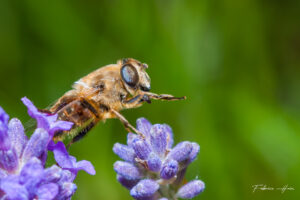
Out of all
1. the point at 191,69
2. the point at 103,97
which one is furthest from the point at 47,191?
the point at 191,69

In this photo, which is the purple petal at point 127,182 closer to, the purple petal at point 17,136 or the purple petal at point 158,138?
the purple petal at point 158,138

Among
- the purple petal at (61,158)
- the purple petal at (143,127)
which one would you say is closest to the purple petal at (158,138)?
the purple petal at (143,127)

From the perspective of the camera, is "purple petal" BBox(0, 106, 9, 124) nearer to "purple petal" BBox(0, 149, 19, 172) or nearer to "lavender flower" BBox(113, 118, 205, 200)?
"purple petal" BBox(0, 149, 19, 172)

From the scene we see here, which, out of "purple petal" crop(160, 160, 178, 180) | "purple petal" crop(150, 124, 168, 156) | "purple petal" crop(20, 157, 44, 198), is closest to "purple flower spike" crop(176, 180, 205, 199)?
"purple petal" crop(160, 160, 178, 180)

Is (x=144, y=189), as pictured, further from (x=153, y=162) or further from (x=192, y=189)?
(x=192, y=189)

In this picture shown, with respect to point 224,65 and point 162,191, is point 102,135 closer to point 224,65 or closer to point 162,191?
point 224,65
